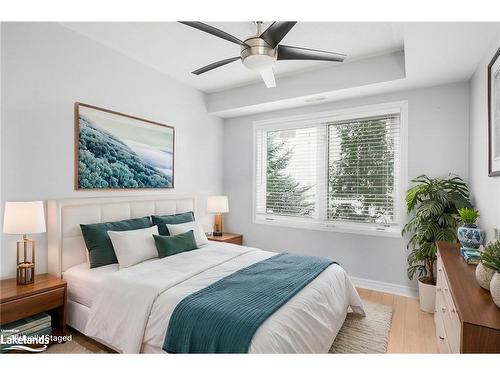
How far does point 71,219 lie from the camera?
2518 millimetres

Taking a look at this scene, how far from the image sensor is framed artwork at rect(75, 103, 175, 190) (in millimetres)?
2713

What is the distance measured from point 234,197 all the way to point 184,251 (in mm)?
1805

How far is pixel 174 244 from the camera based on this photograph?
9.04 ft

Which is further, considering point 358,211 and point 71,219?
point 358,211

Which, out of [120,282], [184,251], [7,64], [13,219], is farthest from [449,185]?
[7,64]

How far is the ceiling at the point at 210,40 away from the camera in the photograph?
8.16 ft

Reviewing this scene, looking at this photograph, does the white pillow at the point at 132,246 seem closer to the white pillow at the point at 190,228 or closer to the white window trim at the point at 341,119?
the white pillow at the point at 190,228

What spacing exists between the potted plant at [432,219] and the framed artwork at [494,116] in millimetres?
696

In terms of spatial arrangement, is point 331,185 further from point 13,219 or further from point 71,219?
point 13,219

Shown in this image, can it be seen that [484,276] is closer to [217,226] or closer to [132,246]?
[132,246]

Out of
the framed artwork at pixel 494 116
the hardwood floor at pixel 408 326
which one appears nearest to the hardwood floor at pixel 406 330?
the hardwood floor at pixel 408 326

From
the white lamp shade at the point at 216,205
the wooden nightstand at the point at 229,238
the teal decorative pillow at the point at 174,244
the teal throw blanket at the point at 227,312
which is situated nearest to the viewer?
the teal throw blanket at the point at 227,312

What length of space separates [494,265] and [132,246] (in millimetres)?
2479

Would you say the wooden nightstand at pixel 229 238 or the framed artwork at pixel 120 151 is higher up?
the framed artwork at pixel 120 151
